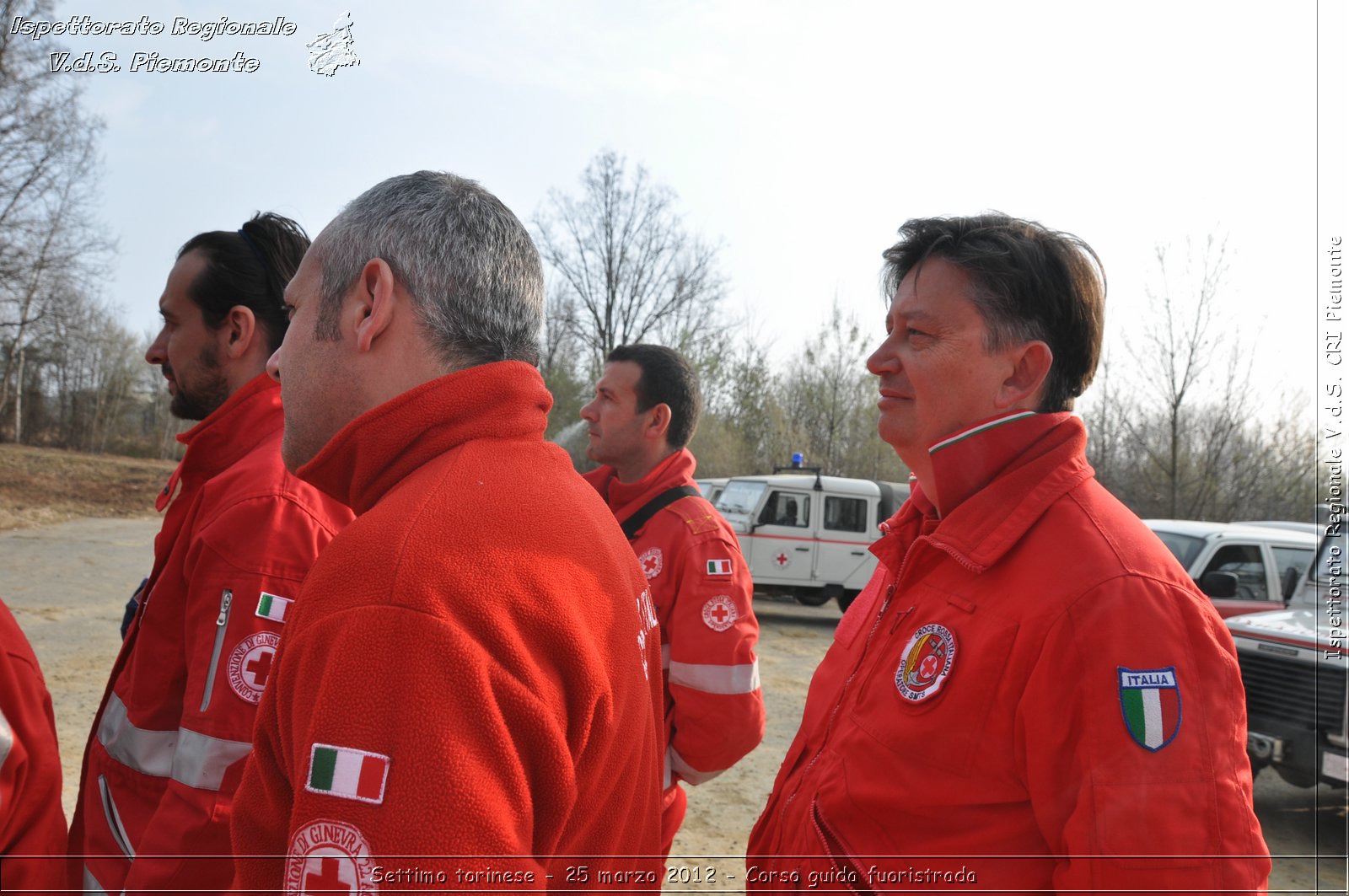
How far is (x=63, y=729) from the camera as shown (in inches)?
250

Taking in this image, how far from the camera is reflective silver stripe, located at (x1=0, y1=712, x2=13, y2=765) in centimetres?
159

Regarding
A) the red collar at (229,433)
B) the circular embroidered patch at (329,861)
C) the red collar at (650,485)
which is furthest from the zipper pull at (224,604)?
the red collar at (650,485)

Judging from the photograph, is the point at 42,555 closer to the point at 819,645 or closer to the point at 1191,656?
the point at 819,645

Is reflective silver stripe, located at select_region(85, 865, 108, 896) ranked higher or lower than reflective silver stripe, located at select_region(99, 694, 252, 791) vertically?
lower

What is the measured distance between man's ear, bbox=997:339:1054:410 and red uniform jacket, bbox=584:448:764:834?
5.08 feet

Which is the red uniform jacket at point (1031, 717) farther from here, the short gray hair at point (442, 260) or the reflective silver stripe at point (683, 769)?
the reflective silver stripe at point (683, 769)

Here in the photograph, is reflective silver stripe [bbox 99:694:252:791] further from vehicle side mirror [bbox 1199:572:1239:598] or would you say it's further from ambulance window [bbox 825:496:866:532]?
ambulance window [bbox 825:496:866:532]

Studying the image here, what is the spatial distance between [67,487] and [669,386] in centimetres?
2856

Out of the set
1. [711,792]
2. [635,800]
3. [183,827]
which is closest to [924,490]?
[635,800]

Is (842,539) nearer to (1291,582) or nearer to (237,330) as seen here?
(1291,582)

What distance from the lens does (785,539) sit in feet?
47.9

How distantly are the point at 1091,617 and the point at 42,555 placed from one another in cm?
1779

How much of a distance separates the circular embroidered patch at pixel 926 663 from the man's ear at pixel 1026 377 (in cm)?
60

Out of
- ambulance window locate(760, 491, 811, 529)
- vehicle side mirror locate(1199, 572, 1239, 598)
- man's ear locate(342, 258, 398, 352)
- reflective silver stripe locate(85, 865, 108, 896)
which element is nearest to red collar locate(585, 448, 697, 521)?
reflective silver stripe locate(85, 865, 108, 896)
